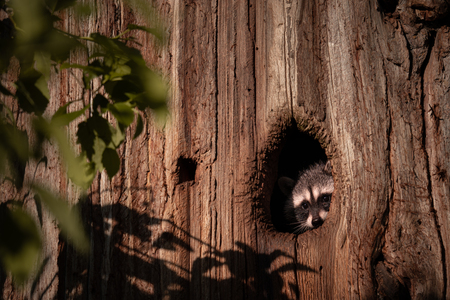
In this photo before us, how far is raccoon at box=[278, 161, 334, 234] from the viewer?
4391 mm

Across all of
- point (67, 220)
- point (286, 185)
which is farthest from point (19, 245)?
point (286, 185)

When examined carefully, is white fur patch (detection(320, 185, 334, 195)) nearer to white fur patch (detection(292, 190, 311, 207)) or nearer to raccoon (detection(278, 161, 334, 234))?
raccoon (detection(278, 161, 334, 234))

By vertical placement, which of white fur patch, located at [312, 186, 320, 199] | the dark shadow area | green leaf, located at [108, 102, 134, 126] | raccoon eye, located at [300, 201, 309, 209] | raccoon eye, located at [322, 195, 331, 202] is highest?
white fur patch, located at [312, 186, 320, 199]

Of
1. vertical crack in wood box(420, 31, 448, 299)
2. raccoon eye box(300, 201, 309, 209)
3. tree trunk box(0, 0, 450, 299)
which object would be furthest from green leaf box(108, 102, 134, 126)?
raccoon eye box(300, 201, 309, 209)

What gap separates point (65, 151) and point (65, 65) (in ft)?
1.39

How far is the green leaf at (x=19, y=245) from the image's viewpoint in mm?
750

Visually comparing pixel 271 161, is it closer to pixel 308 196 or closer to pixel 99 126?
pixel 99 126

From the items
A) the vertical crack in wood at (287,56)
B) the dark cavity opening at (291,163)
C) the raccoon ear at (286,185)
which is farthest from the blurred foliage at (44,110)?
the raccoon ear at (286,185)

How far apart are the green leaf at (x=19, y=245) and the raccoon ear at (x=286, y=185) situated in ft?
13.9

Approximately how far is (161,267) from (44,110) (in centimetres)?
165

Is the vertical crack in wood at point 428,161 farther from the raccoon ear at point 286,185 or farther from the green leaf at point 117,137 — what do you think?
the raccoon ear at point 286,185

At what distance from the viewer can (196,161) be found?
2.46 meters

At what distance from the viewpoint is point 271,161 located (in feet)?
8.48

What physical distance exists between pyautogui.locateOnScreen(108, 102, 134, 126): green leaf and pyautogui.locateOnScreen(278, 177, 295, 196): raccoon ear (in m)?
3.99
